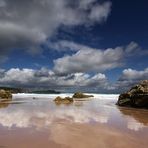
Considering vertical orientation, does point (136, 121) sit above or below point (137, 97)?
below

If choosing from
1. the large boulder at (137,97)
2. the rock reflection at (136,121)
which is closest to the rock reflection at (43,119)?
the rock reflection at (136,121)

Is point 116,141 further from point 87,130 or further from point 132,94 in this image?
point 132,94

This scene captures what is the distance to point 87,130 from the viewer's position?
456 inches

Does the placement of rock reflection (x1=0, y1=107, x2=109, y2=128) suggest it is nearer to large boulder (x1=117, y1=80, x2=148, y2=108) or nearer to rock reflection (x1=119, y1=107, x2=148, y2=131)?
rock reflection (x1=119, y1=107, x2=148, y2=131)

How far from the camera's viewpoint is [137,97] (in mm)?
24969

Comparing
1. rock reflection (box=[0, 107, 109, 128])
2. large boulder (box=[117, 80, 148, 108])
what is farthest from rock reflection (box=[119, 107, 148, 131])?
large boulder (box=[117, 80, 148, 108])

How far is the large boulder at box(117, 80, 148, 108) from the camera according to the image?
23.8 m

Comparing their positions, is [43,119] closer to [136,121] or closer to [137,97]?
[136,121]

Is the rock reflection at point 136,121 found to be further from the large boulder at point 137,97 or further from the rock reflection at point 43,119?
the large boulder at point 137,97

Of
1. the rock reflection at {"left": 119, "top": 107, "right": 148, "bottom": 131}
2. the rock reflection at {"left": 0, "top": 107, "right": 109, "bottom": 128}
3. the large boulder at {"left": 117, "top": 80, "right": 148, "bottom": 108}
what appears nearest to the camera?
the rock reflection at {"left": 119, "top": 107, "right": 148, "bottom": 131}

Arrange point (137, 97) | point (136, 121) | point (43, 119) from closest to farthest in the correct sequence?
point (43, 119) → point (136, 121) → point (137, 97)

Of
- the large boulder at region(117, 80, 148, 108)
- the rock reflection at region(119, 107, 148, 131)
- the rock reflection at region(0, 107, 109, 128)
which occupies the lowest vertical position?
the rock reflection at region(119, 107, 148, 131)

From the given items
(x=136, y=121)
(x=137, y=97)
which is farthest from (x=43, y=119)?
(x=137, y=97)

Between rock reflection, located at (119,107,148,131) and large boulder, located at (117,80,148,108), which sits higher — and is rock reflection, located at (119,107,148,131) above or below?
below
